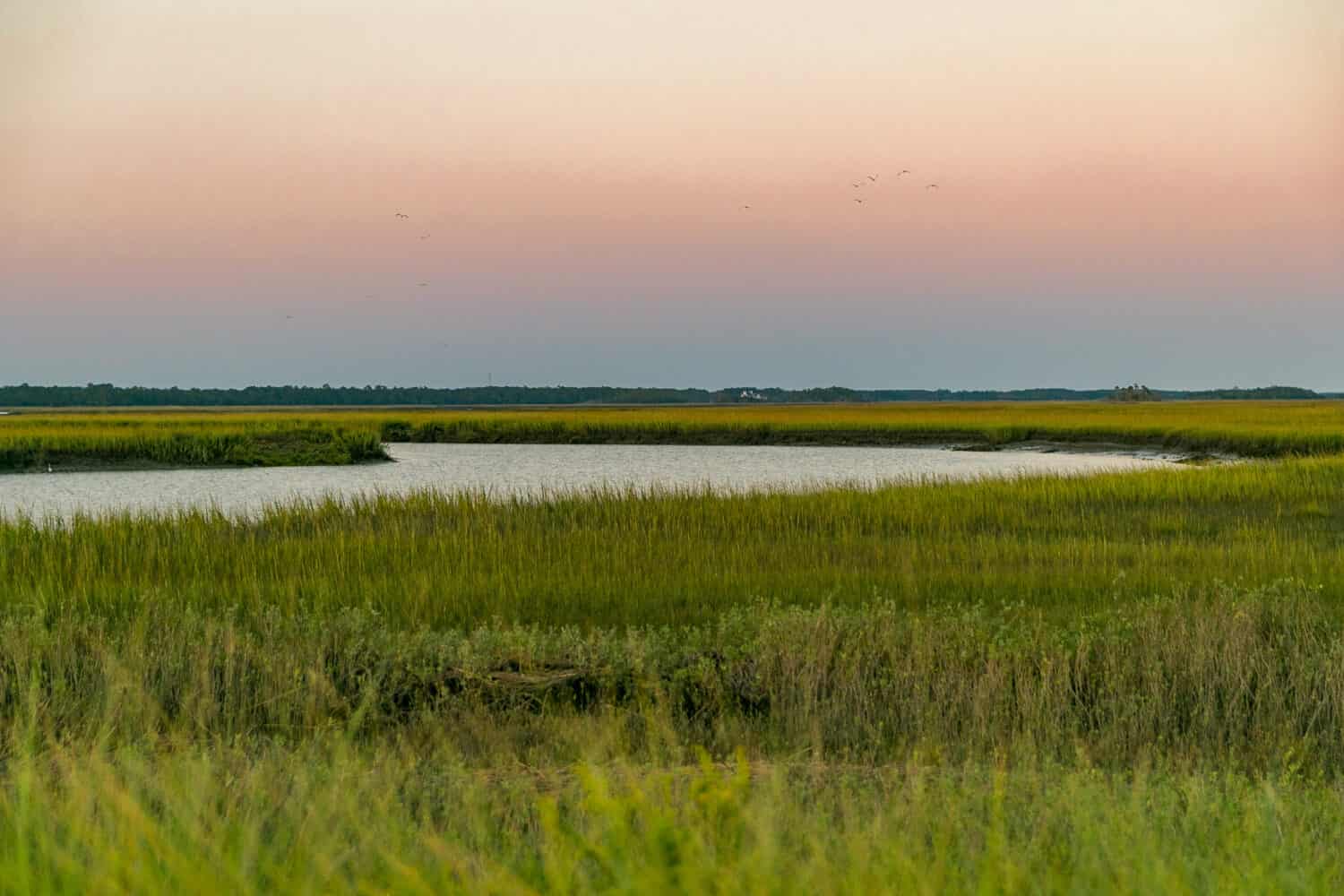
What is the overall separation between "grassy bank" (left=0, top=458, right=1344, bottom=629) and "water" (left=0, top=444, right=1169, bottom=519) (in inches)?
133

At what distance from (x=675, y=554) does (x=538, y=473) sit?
1104 inches

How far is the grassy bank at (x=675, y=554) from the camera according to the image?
12914 mm

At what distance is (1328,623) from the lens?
401 inches

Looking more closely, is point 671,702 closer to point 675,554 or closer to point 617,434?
point 675,554

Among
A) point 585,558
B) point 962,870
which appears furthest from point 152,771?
point 585,558

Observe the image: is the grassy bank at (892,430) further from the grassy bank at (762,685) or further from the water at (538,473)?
the grassy bank at (762,685)

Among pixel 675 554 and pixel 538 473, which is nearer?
pixel 675 554

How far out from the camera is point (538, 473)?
43969 millimetres

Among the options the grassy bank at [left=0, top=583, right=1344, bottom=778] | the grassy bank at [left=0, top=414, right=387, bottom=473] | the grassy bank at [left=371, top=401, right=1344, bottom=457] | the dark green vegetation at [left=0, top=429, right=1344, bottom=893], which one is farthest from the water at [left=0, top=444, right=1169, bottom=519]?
the grassy bank at [left=0, top=583, right=1344, bottom=778]

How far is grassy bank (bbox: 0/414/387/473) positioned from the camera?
4734 centimetres

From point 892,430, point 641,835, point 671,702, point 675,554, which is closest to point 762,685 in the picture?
point 671,702

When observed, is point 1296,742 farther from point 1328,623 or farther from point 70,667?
point 70,667

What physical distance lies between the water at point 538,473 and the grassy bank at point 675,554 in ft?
11.1

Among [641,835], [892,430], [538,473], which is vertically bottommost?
[538,473]
